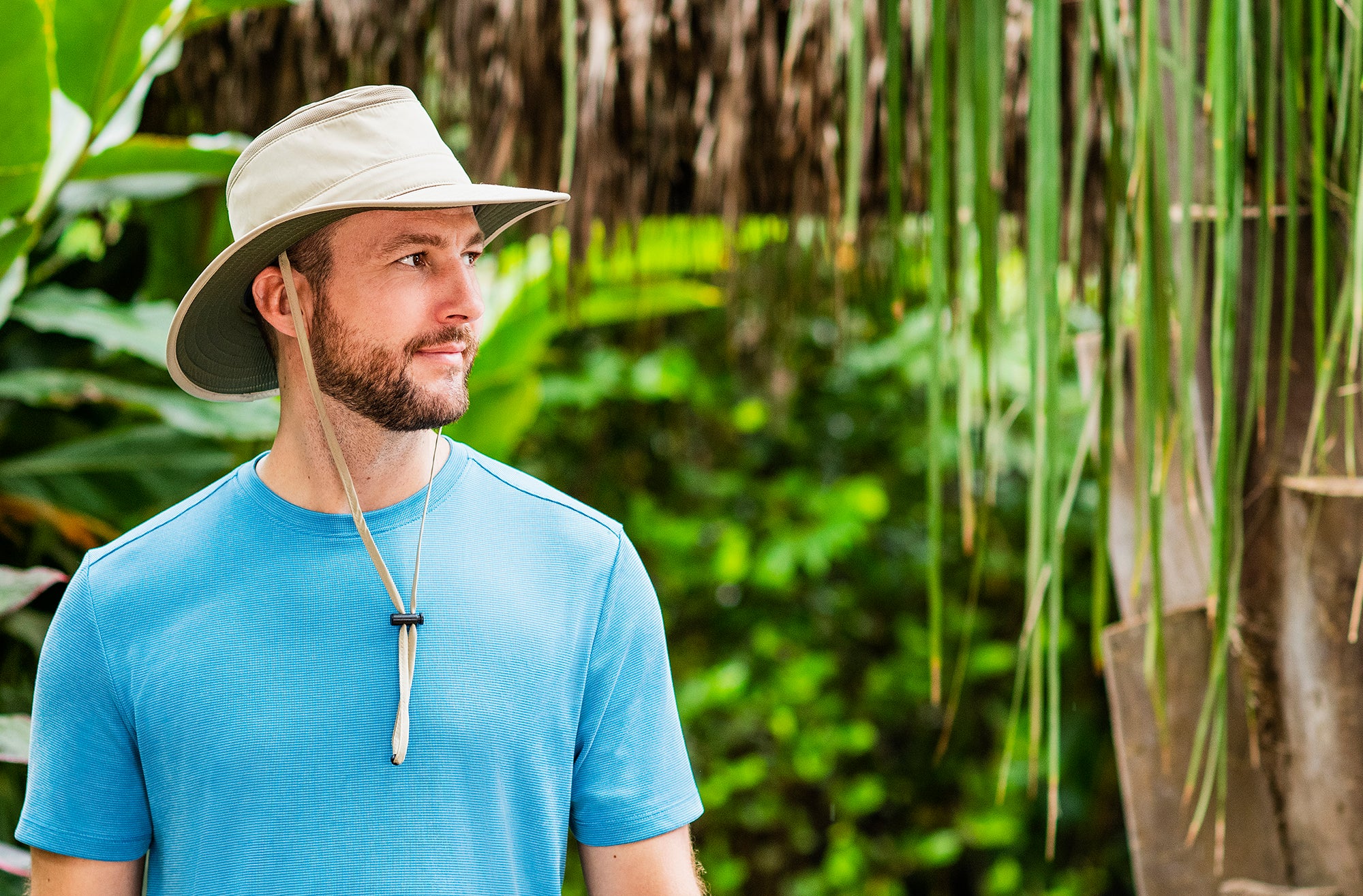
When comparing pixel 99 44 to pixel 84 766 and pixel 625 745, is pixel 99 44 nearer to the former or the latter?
pixel 84 766

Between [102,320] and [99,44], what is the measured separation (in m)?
0.41

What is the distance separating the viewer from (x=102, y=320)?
147cm

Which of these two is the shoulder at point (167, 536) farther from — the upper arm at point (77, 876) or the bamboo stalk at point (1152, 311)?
the bamboo stalk at point (1152, 311)

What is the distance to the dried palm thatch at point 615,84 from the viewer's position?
170cm

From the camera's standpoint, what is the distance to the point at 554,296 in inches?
81.3

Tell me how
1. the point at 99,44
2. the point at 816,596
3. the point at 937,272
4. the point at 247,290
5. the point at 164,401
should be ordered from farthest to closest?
the point at 816,596 < the point at 164,401 < the point at 99,44 < the point at 247,290 < the point at 937,272

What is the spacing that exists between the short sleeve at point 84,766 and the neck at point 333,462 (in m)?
0.15

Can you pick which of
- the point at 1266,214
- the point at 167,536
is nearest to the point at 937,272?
the point at 1266,214

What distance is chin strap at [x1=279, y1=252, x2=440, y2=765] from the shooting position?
714 millimetres

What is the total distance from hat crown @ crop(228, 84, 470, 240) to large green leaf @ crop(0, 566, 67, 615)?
1.71 feet

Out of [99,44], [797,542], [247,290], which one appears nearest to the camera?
[247,290]

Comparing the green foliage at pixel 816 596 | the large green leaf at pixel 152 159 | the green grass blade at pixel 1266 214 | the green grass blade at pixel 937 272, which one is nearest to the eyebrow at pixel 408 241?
the green grass blade at pixel 937 272

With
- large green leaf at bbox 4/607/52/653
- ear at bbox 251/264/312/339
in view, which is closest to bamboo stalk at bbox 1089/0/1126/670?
ear at bbox 251/264/312/339

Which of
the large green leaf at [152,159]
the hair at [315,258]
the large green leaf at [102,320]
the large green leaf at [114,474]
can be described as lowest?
the large green leaf at [114,474]
